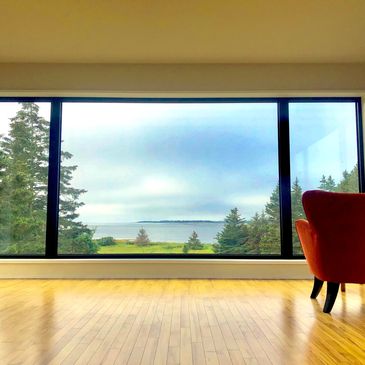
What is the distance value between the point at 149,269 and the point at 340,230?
7.24 ft

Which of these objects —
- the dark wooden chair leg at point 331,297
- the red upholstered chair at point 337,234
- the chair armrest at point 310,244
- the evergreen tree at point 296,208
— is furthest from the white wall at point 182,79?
the dark wooden chair leg at point 331,297

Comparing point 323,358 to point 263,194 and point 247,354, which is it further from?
point 263,194

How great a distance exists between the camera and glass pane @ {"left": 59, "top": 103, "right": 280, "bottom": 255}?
412 cm

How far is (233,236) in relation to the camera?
4.14 metres

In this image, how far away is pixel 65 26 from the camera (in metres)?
3.24

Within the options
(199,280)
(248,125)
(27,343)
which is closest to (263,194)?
(248,125)

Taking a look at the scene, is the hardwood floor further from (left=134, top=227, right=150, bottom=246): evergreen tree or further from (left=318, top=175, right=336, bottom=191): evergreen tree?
(left=318, top=175, right=336, bottom=191): evergreen tree

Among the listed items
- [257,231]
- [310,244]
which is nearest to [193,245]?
[257,231]

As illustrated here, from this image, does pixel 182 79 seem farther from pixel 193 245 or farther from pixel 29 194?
pixel 29 194

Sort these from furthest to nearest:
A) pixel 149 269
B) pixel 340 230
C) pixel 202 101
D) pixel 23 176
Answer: pixel 202 101, pixel 23 176, pixel 149 269, pixel 340 230

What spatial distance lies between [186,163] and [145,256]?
49.0 inches

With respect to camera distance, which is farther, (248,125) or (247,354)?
(248,125)

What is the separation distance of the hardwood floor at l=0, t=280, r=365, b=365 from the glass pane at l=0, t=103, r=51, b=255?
2.77 ft

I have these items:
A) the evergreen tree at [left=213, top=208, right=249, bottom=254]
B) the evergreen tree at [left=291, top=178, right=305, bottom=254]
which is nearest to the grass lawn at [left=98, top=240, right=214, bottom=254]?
the evergreen tree at [left=213, top=208, right=249, bottom=254]
